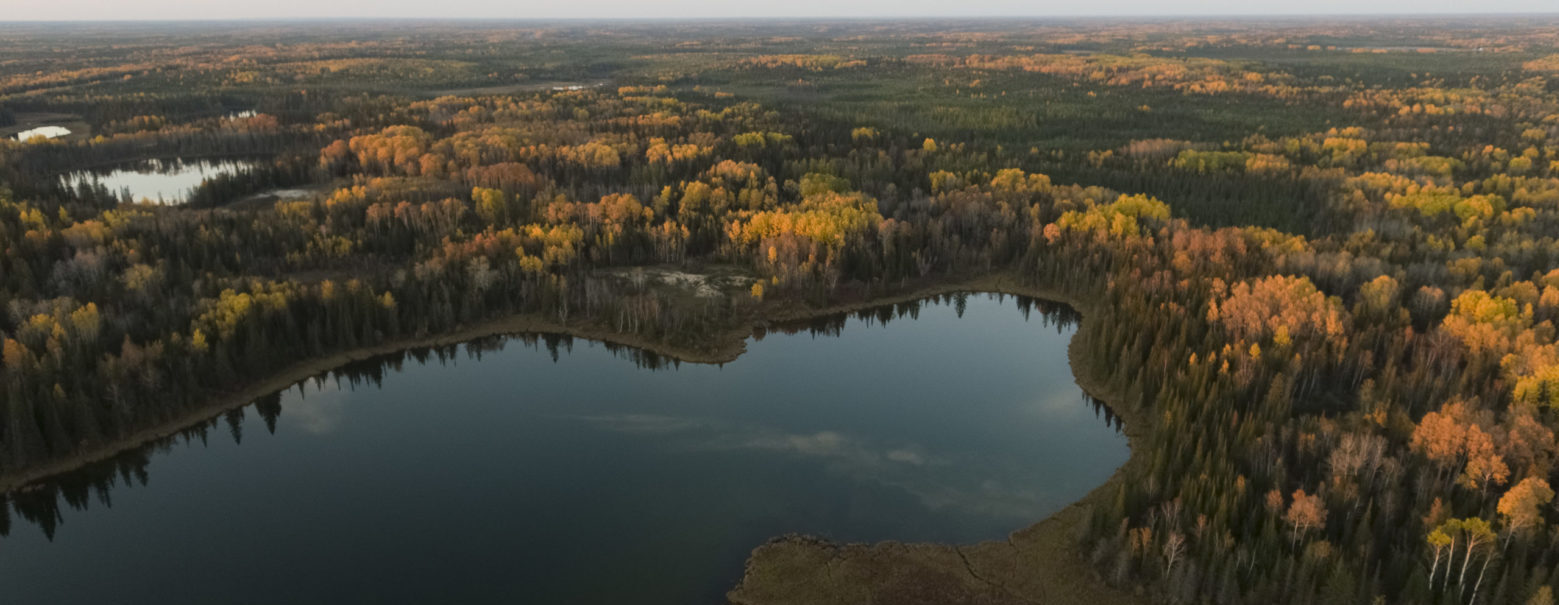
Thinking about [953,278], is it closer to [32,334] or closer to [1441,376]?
[1441,376]

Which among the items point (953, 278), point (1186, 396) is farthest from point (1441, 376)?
point (953, 278)

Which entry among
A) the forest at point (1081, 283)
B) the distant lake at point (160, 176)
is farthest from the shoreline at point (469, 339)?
the distant lake at point (160, 176)

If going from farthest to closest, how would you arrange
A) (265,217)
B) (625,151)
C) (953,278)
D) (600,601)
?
1. (625,151)
2. (265,217)
3. (953,278)
4. (600,601)

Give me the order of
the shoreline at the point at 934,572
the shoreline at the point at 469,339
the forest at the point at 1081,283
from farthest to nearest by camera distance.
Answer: the shoreline at the point at 469,339 < the forest at the point at 1081,283 < the shoreline at the point at 934,572

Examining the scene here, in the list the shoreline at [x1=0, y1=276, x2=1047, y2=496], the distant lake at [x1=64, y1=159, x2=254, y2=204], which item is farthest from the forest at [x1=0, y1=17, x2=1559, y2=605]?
the distant lake at [x1=64, y1=159, x2=254, y2=204]

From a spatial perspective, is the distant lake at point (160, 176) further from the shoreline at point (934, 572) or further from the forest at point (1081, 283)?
the shoreline at point (934, 572)

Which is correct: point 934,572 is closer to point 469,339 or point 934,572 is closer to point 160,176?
point 469,339

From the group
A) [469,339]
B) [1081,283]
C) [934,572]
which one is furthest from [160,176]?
[934,572]

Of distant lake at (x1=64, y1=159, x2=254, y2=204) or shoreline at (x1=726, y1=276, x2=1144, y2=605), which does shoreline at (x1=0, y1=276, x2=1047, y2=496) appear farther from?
distant lake at (x1=64, y1=159, x2=254, y2=204)
